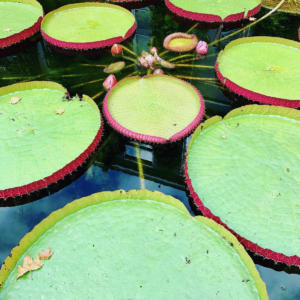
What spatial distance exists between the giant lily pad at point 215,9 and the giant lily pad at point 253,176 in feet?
6.80

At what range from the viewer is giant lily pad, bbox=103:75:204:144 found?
2.45m

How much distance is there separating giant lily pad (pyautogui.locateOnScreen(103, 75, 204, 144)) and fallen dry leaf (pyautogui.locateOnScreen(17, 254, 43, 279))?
1.20 m

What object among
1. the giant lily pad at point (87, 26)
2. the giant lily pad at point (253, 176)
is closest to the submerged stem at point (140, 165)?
the giant lily pad at point (253, 176)

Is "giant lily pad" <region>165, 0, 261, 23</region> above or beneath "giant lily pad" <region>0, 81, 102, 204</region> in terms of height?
above

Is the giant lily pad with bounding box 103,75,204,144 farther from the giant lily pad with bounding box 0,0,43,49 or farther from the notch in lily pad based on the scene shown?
the giant lily pad with bounding box 0,0,43,49

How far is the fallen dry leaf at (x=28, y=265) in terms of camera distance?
1.64 m

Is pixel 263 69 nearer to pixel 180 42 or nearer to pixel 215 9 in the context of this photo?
pixel 180 42

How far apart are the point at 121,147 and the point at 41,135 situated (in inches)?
26.5

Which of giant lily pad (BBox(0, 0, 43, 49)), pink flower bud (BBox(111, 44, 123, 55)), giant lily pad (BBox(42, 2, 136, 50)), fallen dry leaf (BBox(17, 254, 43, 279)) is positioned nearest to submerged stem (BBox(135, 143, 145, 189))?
fallen dry leaf (BBox(17, 254, 43, 279))

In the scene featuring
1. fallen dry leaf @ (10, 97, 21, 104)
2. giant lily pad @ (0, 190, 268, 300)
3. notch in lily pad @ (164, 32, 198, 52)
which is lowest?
giant lily pad @ (0, 190, 268, 300)

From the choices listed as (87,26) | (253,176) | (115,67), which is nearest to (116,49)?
(115,67)

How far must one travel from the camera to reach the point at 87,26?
3.79m

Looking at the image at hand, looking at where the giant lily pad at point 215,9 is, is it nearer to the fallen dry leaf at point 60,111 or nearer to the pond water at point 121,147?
the pond water at point 121,147

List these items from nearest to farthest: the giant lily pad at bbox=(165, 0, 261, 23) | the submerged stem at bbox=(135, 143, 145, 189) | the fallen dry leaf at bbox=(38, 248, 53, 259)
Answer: the fallen dry leaf at bbox=(38, 248, 53, 259), the submerged stem at bbox=(135, 143, 145, 189), the giant lily pad at bbox=(165, 0, 261, 23)
